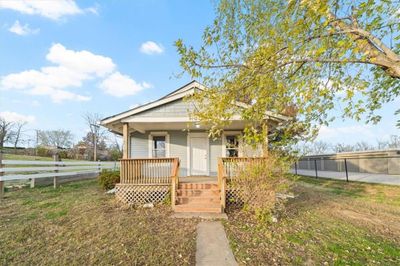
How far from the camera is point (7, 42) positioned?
11.3 metres

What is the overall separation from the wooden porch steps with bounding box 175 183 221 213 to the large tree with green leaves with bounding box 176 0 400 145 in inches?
111

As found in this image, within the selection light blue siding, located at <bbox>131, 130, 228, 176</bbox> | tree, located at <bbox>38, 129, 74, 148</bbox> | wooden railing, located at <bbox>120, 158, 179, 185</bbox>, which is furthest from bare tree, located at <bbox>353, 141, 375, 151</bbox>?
tree, located at <bbox>38, 129, 74, 148</bbox>

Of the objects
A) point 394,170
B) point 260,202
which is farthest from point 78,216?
point 394,170

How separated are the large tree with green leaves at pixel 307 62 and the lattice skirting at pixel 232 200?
2682 mm

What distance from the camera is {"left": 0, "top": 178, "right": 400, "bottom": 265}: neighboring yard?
4051mm

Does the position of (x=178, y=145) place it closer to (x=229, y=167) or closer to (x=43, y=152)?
(x=229, y=167)

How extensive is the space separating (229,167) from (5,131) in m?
47.3

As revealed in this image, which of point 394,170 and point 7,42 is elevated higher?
point 7,42

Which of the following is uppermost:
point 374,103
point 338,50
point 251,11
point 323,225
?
→ point 251,11

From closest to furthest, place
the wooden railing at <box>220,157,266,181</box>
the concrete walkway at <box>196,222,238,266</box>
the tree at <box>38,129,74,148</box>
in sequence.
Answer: the concrete walkway at <box>196,222,238,266</box>
the wooden railing at <box>220,157,266,181</box>
the tree at <box>38,129,74,148</box>

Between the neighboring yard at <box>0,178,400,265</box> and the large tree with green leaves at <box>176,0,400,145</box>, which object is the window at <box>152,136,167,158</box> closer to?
the neighboring yard at <box>0,178,400,265</box>

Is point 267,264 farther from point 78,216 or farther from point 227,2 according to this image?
point 227,2

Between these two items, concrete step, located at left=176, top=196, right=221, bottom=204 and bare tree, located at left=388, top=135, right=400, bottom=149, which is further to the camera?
bare tree, located at left=388, top=135, right=400, bottom=149

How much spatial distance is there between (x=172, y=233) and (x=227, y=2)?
8.60m
